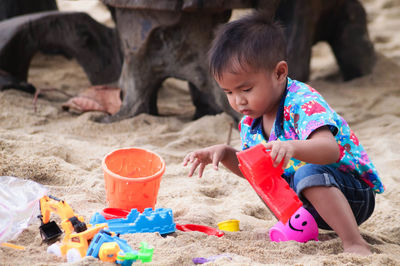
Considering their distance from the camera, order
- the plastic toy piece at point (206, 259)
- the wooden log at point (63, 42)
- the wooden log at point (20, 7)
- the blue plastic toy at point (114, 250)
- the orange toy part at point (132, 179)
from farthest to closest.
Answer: the wooden log at point (20, 7)
the wooden log at point (63, 42)
the orange toy part at point (132, 179)
the plastic toy piece at point (206, 259)
the blue plastic toy at point (114, 250)

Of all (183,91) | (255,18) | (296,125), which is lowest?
(183,91)

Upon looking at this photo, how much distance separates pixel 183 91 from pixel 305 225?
2.70 metres

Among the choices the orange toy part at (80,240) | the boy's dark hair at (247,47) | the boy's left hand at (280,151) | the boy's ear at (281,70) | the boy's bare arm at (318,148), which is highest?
the boy's dark hair at (247,47)

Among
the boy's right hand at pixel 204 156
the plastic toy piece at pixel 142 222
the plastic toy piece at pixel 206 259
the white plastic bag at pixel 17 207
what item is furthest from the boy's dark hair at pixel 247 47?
the white plastic bag at pixel 17 207

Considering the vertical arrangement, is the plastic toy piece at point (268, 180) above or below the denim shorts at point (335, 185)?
above

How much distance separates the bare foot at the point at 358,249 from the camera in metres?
1.70

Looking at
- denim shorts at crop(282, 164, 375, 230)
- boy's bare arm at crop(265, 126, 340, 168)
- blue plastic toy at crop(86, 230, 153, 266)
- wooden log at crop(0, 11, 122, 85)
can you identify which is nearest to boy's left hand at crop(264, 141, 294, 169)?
boy's bare arm at crop(265, 126, 340, 168)

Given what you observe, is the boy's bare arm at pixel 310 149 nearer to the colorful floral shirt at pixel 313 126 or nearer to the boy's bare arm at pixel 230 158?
the colorful floral shirt at pixel 313 126

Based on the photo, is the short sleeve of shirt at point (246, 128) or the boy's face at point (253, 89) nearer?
the boy's face at point (253, 89)

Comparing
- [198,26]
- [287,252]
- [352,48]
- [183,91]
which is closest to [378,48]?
[352,48]

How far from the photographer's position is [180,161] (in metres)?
2.85

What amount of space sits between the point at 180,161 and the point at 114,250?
1.44 metres

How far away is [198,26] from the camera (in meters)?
3.38

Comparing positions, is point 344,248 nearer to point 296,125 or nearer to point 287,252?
point 287,252
